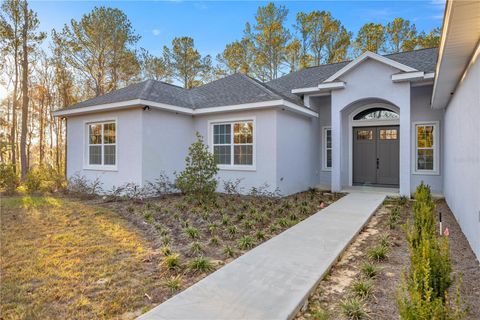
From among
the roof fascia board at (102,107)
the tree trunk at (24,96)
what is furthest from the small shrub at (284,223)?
the tree trunk at (24,96)

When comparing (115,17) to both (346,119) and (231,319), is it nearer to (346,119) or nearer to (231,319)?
(346,119)

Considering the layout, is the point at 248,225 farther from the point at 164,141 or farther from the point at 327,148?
the point at 327,148

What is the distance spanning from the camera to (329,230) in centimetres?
588

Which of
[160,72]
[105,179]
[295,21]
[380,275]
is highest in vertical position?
[295,21]

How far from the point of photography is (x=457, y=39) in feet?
13.1

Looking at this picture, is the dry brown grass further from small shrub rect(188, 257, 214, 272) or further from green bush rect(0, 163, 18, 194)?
green bush rect(0, 163, 18, 194)

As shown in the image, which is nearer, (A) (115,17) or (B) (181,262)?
(B) (181,262)

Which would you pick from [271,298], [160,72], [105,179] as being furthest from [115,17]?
[271,298]

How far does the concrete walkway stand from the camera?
292 centimetres

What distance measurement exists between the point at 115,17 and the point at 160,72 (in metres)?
5.34

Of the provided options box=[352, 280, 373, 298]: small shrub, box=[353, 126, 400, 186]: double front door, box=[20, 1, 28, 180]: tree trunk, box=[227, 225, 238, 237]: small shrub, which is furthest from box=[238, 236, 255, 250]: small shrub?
box=[20, 1, 28, 180]: tree trunk

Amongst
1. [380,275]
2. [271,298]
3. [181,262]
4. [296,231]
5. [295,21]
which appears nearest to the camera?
[271,298]

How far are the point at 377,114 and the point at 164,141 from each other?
8.61 meters

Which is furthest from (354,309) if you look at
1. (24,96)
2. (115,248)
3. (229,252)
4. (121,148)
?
(24,96)
